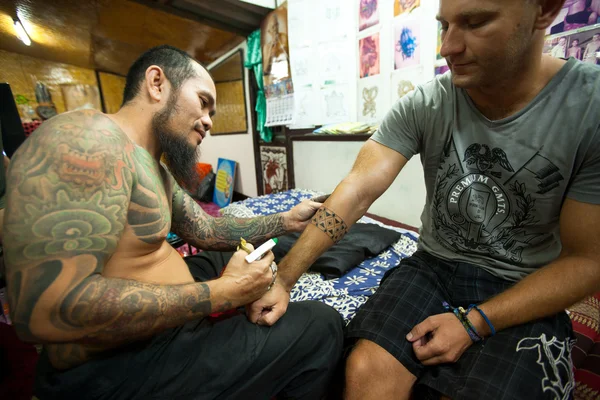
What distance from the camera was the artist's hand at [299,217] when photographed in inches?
53.3

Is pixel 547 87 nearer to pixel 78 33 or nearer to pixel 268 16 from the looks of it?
pixel 268 16

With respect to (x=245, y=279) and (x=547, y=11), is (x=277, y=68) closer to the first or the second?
(x=547, y=11)

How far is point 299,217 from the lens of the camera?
1352 mm

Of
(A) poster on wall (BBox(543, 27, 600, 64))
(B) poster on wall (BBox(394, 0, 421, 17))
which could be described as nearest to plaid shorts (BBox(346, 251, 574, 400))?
(A) poster on wall (BBox(543, 27, 600, 64))

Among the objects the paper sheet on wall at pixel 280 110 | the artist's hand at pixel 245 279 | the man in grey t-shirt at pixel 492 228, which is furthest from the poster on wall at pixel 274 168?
the artist's hand at pixel 245 279

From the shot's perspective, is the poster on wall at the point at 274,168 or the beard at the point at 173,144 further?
the poster on wall at the point at 274,168

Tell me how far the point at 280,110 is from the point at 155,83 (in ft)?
8.16

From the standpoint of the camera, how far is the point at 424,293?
935 millimetres

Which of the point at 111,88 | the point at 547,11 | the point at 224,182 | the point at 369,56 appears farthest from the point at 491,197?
the point at 111,88

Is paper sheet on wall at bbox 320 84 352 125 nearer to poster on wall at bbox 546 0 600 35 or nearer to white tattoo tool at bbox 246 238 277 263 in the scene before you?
poster on wall at bbox 546 0 600 35

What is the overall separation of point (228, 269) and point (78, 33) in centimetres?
446

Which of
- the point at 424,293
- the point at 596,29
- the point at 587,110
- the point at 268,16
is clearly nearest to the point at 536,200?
the point at 587,110

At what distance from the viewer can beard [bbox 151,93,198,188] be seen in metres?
0.94

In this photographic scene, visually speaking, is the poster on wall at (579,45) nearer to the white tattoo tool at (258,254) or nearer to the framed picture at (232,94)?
the white tattoo tool at (258,254)
